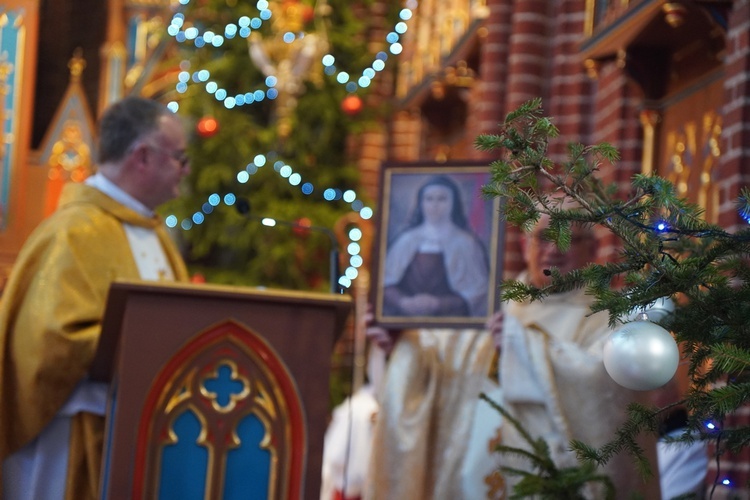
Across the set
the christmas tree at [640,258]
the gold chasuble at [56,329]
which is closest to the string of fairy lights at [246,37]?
the gold chasuble at [56,329]

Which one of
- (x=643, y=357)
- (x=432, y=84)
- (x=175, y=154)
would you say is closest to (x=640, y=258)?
(x=643, y=357)

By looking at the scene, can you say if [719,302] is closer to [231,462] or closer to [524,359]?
[231,462]

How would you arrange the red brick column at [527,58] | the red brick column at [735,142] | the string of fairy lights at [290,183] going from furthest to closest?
the string of fairy lights at [290,183]
the red brick column at [527,58]
the red brick column at [735,142]

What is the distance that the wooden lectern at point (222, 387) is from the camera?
3.96 metres

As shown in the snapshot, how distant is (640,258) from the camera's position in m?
2.84

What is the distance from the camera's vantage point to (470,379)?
5.62m

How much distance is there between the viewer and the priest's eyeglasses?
16.3 feet

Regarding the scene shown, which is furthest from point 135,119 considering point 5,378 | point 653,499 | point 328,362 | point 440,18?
point 440,18

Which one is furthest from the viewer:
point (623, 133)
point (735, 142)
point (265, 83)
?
point (265, 83)

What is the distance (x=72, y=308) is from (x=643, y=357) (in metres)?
2.36

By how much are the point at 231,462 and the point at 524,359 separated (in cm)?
156

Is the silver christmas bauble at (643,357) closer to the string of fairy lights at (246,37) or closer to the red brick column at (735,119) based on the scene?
the red brick column at (735,119)

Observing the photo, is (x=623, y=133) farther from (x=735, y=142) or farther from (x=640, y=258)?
(x=640, y=258)

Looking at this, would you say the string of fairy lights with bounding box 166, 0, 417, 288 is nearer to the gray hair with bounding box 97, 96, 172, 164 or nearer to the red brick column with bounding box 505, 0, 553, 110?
the red brick column with bounding box 505, 0, 553, 110
